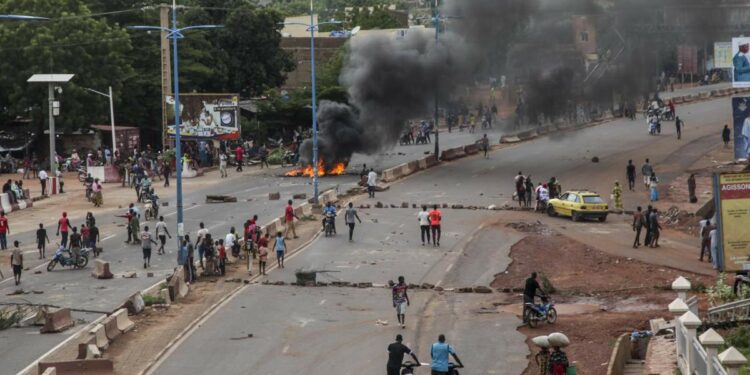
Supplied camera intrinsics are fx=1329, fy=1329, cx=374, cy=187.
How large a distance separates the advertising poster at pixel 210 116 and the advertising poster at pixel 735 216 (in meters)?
42.0

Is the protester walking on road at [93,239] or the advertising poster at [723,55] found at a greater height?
the advertising poster at [723,55]

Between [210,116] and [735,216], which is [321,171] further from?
[735,216]

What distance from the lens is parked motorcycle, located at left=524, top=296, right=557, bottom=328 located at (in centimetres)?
2834

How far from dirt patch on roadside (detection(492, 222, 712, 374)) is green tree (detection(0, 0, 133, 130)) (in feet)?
114

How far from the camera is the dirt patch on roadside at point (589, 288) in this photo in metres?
26.9

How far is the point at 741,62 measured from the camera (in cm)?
6031

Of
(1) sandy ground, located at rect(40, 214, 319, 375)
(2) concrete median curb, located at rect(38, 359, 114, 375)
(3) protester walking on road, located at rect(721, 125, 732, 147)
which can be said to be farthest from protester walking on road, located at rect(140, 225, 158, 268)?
(3) protester walking on road, located at rect(721, 125, 732, 147)

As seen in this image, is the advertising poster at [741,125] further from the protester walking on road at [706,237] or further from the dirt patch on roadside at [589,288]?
the protester walking on road at [706,237]

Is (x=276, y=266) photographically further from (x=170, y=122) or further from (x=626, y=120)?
(x=626, y=120)

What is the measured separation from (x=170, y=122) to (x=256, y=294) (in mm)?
35651

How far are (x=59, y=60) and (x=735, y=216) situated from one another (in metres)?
49.2

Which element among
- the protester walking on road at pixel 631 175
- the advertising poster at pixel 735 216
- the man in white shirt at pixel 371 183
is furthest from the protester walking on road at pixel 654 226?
the man in white shirt at pixel 371 183

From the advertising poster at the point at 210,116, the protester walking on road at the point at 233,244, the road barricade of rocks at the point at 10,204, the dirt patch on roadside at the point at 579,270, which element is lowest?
the dirt patch on roadside at the point at 579,270

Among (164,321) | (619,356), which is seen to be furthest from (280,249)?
(619,356)
